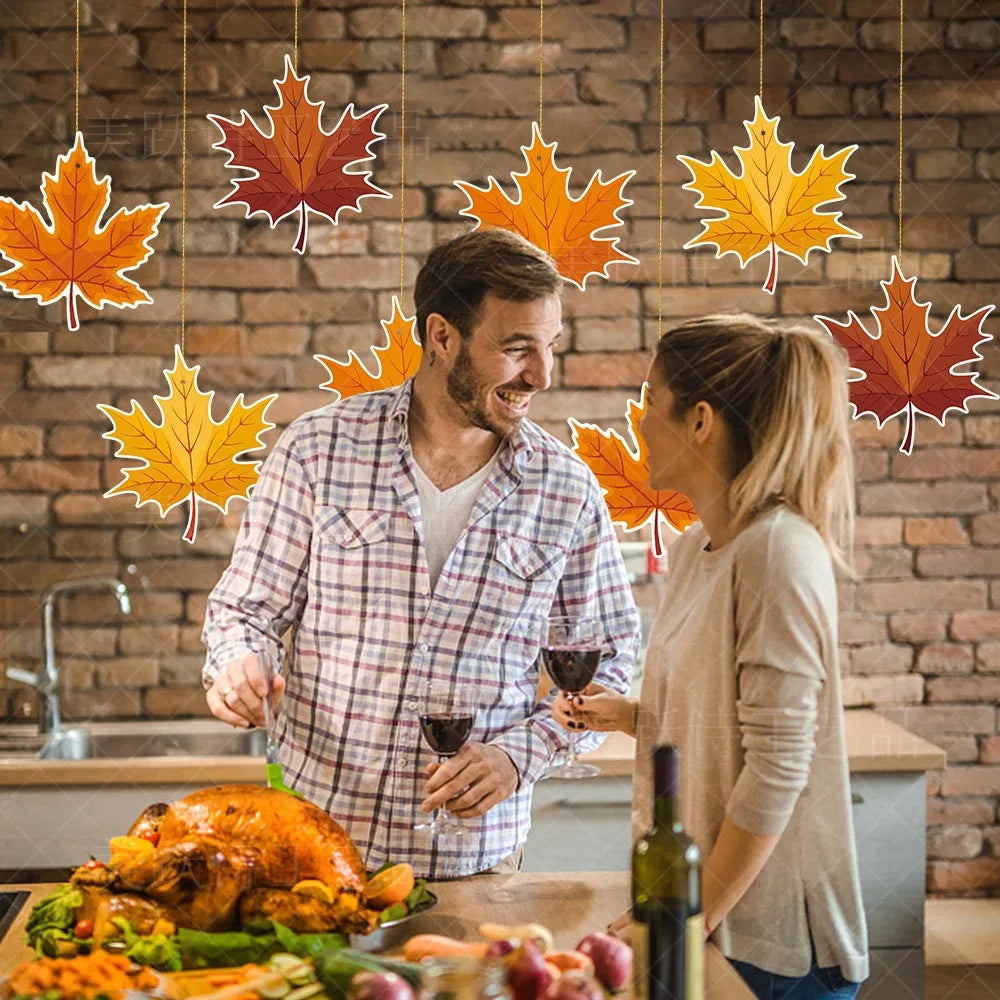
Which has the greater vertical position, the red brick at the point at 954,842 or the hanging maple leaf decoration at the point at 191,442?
the hanging maple leaf decoration at the point at 191,442

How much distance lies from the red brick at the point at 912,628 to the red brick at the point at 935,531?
0.09 metres

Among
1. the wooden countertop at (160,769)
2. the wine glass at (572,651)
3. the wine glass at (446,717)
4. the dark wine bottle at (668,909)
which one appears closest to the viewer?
the dark wine bottle at (668,909)

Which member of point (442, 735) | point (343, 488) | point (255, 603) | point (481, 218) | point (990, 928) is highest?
point (481, 218)

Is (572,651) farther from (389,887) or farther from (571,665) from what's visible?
(389,887)

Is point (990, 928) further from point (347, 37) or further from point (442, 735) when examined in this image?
point (347, 37)

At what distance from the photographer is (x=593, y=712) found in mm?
1304

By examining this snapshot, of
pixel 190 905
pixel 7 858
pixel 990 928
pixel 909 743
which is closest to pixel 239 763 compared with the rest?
pixel 7 858

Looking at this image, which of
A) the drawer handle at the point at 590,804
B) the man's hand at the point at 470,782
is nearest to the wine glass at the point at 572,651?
the man's hand at the point at 470,782

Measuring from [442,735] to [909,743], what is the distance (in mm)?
653

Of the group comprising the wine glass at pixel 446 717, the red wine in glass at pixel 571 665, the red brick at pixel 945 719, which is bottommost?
the red brick at pixel 945 719

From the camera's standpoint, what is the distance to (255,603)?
1.41 meters

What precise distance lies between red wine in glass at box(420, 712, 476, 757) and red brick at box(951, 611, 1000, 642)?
2.25ft

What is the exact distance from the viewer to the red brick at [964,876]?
1.52 metres

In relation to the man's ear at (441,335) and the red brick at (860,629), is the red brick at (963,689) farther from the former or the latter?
the man's ear at (441,335)
